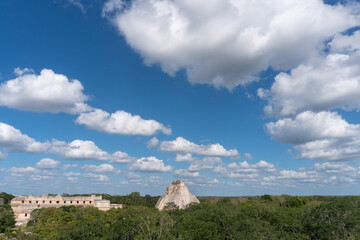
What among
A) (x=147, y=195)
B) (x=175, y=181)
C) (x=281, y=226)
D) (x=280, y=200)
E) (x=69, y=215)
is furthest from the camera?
(x=147, y=195)

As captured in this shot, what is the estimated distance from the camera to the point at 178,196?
72.4m

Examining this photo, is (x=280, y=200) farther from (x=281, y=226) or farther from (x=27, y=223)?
(x=27, y=223)

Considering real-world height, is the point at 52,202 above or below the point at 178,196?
below

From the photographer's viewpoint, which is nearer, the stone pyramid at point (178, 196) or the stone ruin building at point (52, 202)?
the stone pyramid at point (178, 196)

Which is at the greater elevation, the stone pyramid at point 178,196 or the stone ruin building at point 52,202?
the stone pyramid at point 178,196

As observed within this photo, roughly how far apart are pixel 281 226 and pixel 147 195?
7480 centimetres

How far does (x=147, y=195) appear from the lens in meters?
107

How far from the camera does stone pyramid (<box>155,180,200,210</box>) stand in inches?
2805

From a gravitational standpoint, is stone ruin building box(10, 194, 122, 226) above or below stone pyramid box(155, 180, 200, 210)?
below

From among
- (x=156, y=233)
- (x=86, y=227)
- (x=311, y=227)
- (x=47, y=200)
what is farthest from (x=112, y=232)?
(x=47, y=200)

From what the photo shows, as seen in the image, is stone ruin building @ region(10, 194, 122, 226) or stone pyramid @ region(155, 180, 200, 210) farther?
stone ruin building @ region(10, 194, 122, 226)

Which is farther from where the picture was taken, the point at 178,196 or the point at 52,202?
the point at 52,202

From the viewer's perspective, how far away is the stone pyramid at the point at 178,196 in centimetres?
7125

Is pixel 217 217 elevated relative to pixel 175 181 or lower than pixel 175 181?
lower
